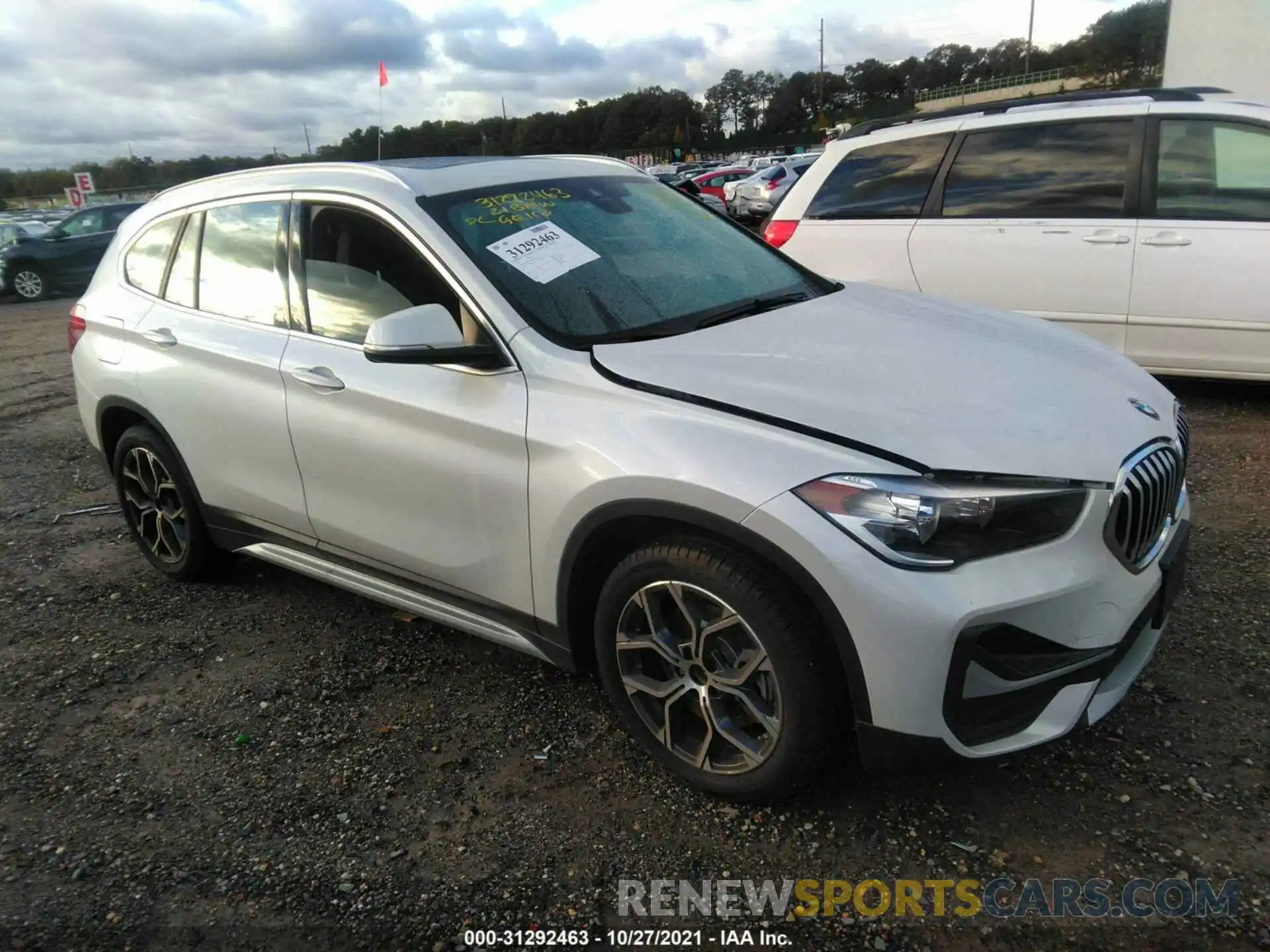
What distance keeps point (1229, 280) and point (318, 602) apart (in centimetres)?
497

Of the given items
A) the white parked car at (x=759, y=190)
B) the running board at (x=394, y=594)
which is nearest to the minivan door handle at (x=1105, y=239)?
the running board at (x=394, y=594)

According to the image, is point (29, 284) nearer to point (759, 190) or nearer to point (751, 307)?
point (759, 190)

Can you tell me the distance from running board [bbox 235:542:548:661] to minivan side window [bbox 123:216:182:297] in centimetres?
125

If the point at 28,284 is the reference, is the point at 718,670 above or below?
below

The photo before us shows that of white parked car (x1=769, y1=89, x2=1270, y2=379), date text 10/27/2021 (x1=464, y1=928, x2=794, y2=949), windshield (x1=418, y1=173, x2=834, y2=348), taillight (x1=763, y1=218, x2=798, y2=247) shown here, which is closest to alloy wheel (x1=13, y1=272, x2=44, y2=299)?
taillight (x1=763, y1=218, x2=798, y2=247)

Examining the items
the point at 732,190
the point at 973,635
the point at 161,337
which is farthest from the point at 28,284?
the point at 973,635

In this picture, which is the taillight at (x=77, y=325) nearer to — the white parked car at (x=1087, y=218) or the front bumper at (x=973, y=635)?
the front bumper at (x=973, y=635)

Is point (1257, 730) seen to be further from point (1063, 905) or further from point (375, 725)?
point (375, 725)

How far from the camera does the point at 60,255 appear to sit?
16.9 metres

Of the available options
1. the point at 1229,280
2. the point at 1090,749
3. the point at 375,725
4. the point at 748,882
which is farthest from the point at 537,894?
the point at 1229,280

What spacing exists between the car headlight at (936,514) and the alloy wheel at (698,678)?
387mm

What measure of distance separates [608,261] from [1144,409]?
5.45ft

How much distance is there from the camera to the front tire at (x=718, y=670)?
87.2 inches

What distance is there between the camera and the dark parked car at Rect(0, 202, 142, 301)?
1667 cm
